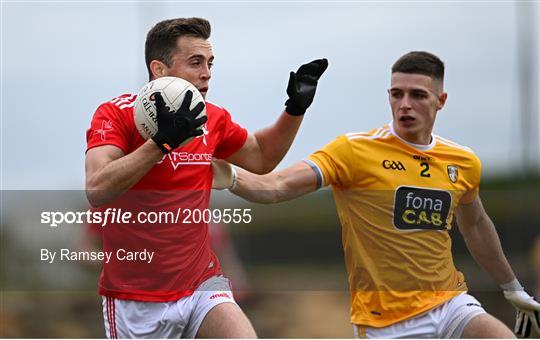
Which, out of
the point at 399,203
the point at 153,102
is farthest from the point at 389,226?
the point at 153,102

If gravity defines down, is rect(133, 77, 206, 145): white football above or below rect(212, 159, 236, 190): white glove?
above

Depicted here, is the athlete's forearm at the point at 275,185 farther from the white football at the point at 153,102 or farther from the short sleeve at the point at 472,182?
the short sleeve at the point at 472,182

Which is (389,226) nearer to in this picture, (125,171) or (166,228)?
(166,228)

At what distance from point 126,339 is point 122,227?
636 millimetres

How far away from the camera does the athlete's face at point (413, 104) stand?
5.71 metres

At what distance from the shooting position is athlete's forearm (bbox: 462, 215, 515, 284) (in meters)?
5.98

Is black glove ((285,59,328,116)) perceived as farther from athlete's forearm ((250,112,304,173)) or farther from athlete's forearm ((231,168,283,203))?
athlete's forearm ((231,168,283,203))

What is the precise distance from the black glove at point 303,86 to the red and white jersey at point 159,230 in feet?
2.33

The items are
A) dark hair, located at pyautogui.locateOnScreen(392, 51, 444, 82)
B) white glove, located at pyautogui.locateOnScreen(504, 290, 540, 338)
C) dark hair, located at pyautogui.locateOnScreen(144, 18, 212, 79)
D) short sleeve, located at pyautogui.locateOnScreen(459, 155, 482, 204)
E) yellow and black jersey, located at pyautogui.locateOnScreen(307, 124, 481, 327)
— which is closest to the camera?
dark hair, located at pyautogui.locateOnScreen(144, 18, 212, 79)

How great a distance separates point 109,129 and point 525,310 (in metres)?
3.03

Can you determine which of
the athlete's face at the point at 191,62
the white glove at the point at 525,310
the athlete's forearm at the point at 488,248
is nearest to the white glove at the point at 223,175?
the athlete's face at the point at 191,62

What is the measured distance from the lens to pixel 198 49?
5.30 m

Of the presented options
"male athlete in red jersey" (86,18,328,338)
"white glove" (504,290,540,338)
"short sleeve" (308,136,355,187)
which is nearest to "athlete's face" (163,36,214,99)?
"male athlete in red jersey" (86,18,328,338)

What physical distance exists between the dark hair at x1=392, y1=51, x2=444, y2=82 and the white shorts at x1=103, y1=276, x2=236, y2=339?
1786 millimetres
